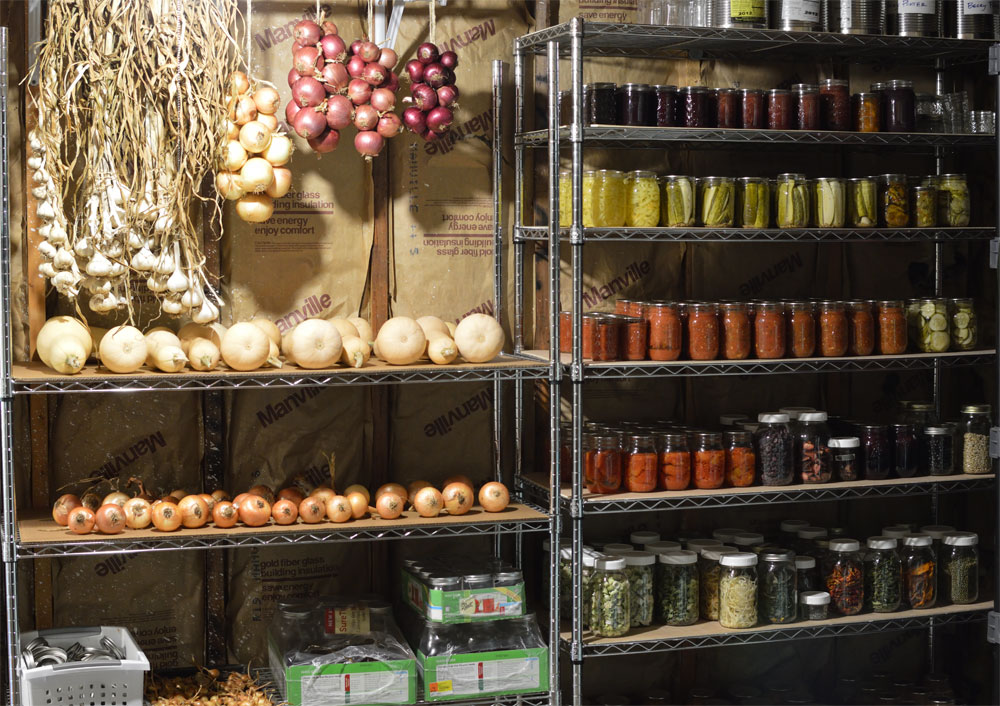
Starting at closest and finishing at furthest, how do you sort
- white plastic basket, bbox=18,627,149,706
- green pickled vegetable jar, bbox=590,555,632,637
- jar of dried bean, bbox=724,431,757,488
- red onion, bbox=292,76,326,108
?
white plastic basket, bbox=18,627,149,706
red onion, bbox=292,76,326,108
green pickled vegetable jar, bbox=590,555,632,637
jar of dried bean, bbox=724,431,757,488

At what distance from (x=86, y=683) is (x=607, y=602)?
56.6 inches

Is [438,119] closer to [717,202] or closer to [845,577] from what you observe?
[717,202]

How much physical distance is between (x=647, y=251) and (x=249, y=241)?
1311mm

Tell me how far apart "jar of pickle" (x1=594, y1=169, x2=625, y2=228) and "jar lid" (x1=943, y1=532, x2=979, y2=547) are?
1473 millimetres

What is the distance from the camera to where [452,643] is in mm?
3379

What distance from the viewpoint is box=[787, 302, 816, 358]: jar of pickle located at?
3.55 meters

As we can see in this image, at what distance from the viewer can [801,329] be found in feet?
11.6

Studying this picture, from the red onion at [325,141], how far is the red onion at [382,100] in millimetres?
141

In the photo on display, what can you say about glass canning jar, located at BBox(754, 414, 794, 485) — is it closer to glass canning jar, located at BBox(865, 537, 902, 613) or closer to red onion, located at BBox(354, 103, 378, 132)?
glass canning jar, located at BBox(865, 537, 902, 613)

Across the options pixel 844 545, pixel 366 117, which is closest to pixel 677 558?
pixel 844 545

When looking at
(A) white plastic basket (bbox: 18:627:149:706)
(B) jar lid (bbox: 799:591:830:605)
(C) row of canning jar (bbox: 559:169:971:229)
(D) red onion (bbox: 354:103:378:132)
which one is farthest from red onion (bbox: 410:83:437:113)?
(B) jar lid (bbox: 799:591:830:605)

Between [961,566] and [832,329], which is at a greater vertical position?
[832,329]

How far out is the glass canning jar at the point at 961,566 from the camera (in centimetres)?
371

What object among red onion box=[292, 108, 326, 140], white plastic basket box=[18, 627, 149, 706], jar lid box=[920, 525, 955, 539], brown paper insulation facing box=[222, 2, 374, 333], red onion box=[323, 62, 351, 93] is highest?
red onion box=[323, 62, 351, 93]
